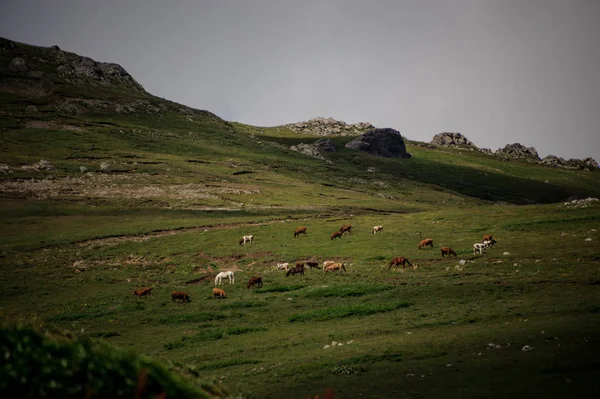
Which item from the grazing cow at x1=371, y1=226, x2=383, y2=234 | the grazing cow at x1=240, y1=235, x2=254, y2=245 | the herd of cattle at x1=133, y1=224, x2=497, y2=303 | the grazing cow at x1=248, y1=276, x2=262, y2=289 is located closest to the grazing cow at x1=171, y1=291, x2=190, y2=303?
the herd of cattle at x1=133, y1=224, x2=497, y2=303

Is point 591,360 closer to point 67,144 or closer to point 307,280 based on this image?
point 307,280

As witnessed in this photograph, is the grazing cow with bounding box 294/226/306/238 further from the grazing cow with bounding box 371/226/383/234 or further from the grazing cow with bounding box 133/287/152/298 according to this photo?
the grazing cow with bounding box 133/287/152/298

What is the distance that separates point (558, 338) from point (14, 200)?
9166 cm

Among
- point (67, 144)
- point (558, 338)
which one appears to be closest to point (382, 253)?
point (558, 338)

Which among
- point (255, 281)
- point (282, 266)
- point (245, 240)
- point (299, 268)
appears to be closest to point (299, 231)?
point (245, 240)

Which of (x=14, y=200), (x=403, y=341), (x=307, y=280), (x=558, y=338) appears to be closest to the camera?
(x=558, y=338)

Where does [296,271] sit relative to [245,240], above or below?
above

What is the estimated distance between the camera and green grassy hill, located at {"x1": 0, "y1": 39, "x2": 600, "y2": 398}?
19328mm

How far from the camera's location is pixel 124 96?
19738 cm

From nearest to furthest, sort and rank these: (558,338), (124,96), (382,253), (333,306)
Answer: (558,338) < (333,306) < (382,253) < (124,96)

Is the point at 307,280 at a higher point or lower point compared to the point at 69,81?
lower

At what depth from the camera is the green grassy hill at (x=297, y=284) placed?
761 inches

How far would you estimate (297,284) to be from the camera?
39.6 m

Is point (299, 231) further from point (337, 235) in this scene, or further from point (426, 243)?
point (426, 243)
